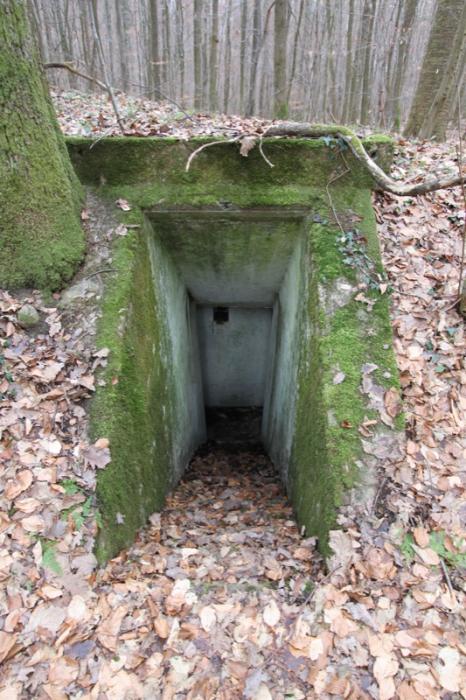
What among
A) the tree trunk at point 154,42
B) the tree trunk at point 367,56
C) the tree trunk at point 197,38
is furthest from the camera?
the tree trunk at point 197,38

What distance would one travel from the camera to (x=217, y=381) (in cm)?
891

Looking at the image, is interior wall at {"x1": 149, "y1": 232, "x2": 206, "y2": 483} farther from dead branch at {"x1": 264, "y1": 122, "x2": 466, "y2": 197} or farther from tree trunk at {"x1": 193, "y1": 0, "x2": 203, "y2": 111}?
tree trunk at {"x1": 193, "y1": 0, "x2": 203, "y2": 111}

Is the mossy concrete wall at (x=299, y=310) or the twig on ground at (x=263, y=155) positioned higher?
the twig on ground at (x=263, y=155)

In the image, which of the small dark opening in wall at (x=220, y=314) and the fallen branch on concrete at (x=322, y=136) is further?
the small dark opening in wall at (x=220, y=314)

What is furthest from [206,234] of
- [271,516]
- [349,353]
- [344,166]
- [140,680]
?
[140,680]

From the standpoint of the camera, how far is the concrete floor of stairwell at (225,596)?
2182 mm

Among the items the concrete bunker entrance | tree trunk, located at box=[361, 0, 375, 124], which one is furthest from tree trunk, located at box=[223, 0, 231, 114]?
the concrete bunker entrance

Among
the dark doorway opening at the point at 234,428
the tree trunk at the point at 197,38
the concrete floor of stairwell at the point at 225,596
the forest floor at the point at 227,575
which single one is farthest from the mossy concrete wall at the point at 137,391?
the tree trunk at the point at 197,38

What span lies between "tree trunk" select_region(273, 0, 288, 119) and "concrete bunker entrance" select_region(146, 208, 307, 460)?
4.73 meters

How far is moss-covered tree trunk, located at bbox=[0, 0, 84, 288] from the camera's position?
3.02m

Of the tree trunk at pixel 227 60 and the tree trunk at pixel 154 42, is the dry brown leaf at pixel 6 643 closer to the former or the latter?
the tree trunk at pixel 154 42

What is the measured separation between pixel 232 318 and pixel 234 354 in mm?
880

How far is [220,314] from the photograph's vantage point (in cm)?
796

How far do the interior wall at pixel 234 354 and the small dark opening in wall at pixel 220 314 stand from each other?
20 millimetres
